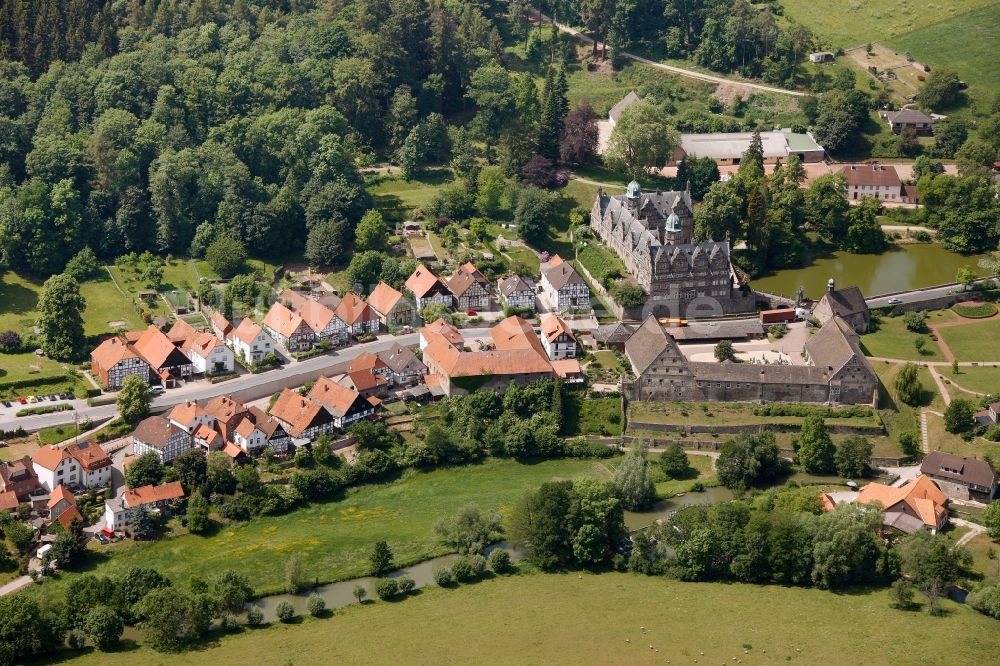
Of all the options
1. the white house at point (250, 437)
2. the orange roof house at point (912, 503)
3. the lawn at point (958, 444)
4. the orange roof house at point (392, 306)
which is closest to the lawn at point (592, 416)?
the orange roof house at point (912, 503)

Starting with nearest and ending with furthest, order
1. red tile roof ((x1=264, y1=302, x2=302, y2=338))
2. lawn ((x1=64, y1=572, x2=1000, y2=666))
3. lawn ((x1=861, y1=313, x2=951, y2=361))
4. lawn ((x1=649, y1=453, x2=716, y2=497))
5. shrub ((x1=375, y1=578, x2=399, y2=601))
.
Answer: lawn ((x1=64, y1=572, x2=1000, y2=666))
shrub ((x1=375, y1=578, x2=399, y2=601))
lawn ((x1=649, y1=453, x2=716, y2=497))
lawn ((x1=861, y1=313, x2=951, y2=361))
red tile roof ((x1=264, y1=302, x2=302, y2=338))

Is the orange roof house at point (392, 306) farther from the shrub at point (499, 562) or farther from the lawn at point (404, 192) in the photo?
the shrub at point (499, 562)

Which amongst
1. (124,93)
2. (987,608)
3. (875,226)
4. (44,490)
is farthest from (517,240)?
(987,608)

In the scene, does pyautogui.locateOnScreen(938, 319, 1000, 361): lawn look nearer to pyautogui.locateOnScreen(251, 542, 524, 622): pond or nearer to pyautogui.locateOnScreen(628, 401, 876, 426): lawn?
pyautogui.locateOnScreen(628, 401, 876, 426): lawn

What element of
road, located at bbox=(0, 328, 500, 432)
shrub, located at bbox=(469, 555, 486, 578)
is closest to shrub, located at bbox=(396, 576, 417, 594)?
shrub, located at bbox=(469, 555, 486, 578)

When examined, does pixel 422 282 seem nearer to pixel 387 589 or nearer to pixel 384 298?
pixel 384 298

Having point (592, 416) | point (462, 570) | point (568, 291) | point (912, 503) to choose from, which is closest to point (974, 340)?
point (912, 503)
